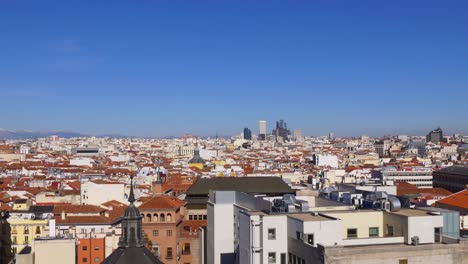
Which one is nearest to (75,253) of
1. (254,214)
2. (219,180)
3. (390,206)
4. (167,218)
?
(167,218)

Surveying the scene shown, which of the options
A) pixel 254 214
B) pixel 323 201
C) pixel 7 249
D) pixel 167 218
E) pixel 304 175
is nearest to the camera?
pixel 254 214

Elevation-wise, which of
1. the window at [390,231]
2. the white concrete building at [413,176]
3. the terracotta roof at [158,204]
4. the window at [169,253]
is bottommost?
the window at [169,253]

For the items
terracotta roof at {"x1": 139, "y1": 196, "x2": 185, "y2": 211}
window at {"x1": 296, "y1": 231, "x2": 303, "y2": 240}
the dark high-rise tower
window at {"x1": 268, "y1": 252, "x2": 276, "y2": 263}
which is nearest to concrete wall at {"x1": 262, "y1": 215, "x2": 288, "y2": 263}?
window at {"x1": 268, "y1": 252, "x2": 276, "y2": 263}

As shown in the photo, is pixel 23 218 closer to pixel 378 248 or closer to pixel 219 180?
pixel 219 180

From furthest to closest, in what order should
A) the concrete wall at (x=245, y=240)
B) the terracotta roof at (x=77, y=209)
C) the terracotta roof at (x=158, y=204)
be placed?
the terracotta roof at (x=77, y=209) → the terracotta roof at (x=158, y=204) → the concrete wall at (x=245, y=240)

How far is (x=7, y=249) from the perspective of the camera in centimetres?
3084

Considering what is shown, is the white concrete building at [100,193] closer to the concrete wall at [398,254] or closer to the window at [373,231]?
the window at [373,231]

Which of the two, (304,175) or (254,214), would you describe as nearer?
(254,214)

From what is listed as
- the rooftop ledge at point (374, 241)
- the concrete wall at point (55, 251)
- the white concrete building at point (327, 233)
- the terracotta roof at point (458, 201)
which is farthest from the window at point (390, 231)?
the terracotta roof at point (458, 201)

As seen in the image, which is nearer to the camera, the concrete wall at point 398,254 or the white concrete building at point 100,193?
the concrete wall at point 398,254

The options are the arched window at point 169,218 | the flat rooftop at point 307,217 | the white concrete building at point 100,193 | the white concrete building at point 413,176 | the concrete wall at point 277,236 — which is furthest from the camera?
the white concrete building at point 413,176

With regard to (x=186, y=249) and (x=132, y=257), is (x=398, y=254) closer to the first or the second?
(x=132, y=257)

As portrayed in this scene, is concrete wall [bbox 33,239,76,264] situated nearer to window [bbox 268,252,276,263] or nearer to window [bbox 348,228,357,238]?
window [bbox 268,252,276,263]

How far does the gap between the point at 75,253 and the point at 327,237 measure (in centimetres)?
2257
